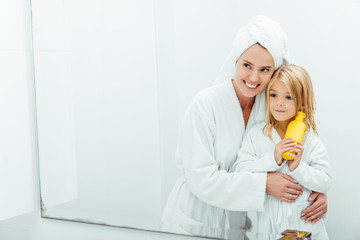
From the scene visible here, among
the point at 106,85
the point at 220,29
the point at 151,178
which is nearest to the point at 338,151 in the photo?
the point at 220,29

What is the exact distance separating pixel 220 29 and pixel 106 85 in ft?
1.24

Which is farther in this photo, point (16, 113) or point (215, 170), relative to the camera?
point (16, 113)

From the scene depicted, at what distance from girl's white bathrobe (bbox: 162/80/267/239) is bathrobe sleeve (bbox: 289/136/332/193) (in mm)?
81

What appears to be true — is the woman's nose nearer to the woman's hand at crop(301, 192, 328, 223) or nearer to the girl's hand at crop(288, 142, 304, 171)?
the girl's hand at crop(288, 142, 304, 171)

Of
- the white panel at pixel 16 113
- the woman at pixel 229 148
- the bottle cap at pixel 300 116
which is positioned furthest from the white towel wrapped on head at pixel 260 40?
the white panel at pixel 16 113

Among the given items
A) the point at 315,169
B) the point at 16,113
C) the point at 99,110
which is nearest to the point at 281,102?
the point at 315,169

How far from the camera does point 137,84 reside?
1153 mm

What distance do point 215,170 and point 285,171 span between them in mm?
160

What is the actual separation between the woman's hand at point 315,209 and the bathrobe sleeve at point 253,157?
0.10m

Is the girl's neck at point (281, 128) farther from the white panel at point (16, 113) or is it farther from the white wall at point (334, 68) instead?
the white panel at point (16, 113)

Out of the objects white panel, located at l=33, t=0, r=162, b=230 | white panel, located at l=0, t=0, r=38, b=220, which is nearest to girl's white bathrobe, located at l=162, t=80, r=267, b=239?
white panel, located at l=33, t=0, r=162, b=230

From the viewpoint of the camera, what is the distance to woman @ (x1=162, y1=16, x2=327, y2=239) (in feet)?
3.10

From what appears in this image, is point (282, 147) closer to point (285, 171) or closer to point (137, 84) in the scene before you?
point (285, 171)

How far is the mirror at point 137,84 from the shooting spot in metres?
0.92
